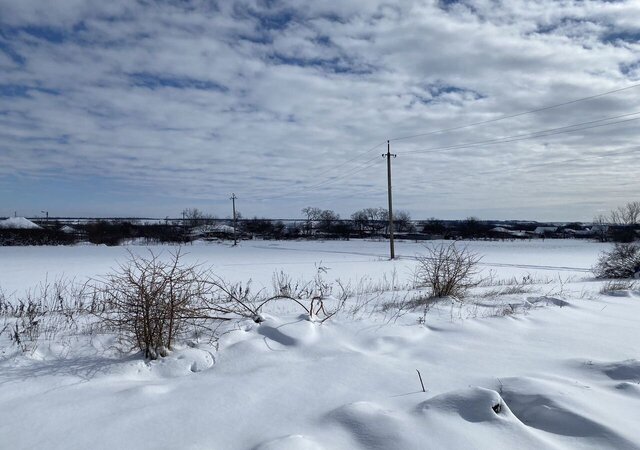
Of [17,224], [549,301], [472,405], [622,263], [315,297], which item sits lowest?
[622,263]

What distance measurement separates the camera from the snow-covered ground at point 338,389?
10.3 ft

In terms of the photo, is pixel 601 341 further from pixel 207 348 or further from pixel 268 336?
pixel 207 348

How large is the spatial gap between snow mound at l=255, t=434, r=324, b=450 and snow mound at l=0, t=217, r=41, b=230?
85.0m

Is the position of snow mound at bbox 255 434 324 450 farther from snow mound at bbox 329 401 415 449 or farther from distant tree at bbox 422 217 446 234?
distant tree at bbox 422 217 446 234

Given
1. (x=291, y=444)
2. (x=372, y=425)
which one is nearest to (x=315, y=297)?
(x=372, y=425)

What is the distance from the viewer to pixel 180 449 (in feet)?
10.0

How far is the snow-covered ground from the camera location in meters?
3.13

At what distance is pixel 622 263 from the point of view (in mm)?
17969

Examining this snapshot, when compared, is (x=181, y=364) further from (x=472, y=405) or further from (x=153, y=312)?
(x=472, y=405)

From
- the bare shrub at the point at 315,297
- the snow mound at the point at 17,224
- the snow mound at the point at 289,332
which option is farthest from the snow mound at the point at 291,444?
the snow mound at the point at 17,224

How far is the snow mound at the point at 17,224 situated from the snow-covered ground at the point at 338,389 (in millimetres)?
82124

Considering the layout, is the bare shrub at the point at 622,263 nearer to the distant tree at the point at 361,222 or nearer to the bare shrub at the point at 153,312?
the bare shrub at the point at 153,312

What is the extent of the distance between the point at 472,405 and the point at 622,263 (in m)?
18.8

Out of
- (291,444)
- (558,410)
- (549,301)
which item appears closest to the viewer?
(291,444)
